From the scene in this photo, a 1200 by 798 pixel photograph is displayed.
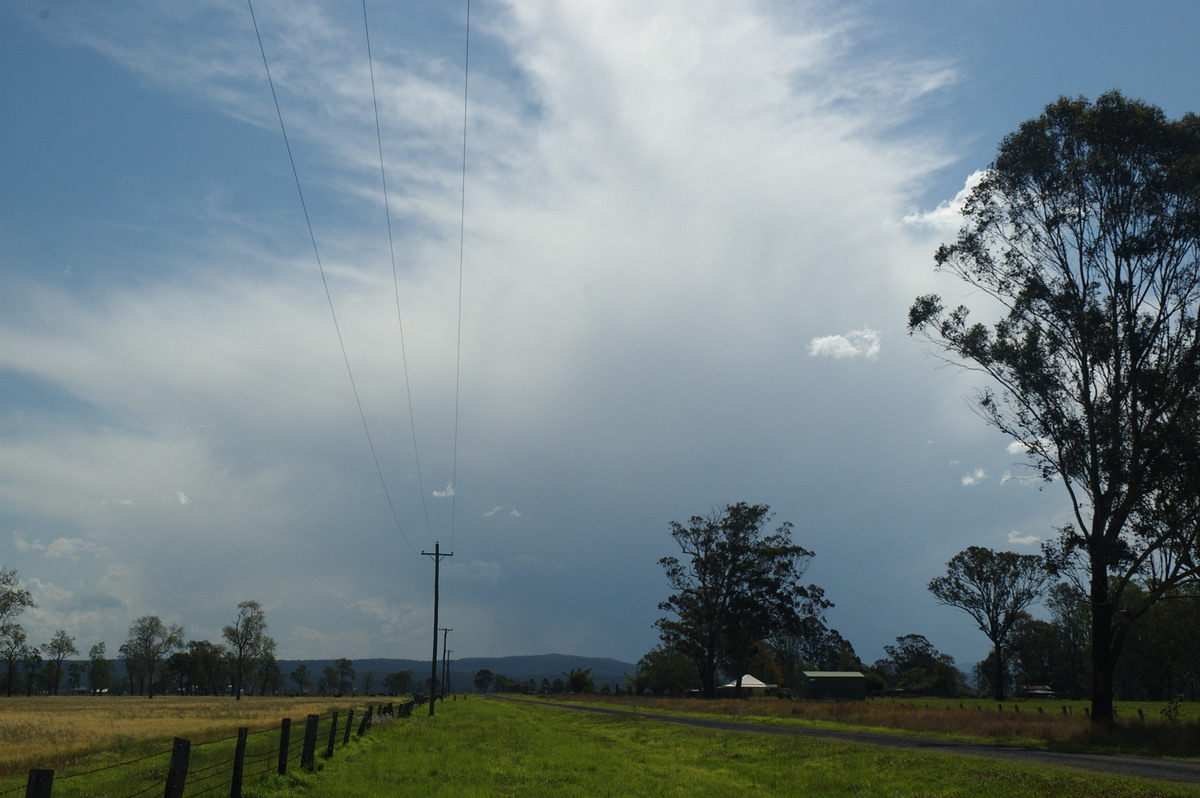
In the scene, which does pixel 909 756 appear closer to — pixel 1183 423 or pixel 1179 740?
pixel 1179 740

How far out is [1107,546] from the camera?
3359cm

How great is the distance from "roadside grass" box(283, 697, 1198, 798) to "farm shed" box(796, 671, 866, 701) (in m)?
62.6

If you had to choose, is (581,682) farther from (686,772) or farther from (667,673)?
(686,772)

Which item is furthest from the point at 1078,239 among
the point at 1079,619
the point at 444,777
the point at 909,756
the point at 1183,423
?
the point at 1079,619

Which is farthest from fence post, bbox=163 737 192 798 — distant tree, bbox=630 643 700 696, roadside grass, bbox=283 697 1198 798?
distant tree, bbox=630 643 700 696

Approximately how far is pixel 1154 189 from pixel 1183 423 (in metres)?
9.99

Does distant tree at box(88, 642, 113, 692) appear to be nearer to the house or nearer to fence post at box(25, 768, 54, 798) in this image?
the house

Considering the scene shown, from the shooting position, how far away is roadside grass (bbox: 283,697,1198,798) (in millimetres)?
17062

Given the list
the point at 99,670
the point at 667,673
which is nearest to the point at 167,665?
the point at 99,670

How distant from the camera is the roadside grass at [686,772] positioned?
17062 mm

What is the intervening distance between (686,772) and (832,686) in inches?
2934

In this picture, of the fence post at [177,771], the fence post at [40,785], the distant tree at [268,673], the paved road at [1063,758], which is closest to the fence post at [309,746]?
the fence post at [177,771]

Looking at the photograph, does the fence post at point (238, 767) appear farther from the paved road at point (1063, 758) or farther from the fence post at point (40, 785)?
the paved road at point (1063, 758)

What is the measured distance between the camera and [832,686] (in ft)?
294
